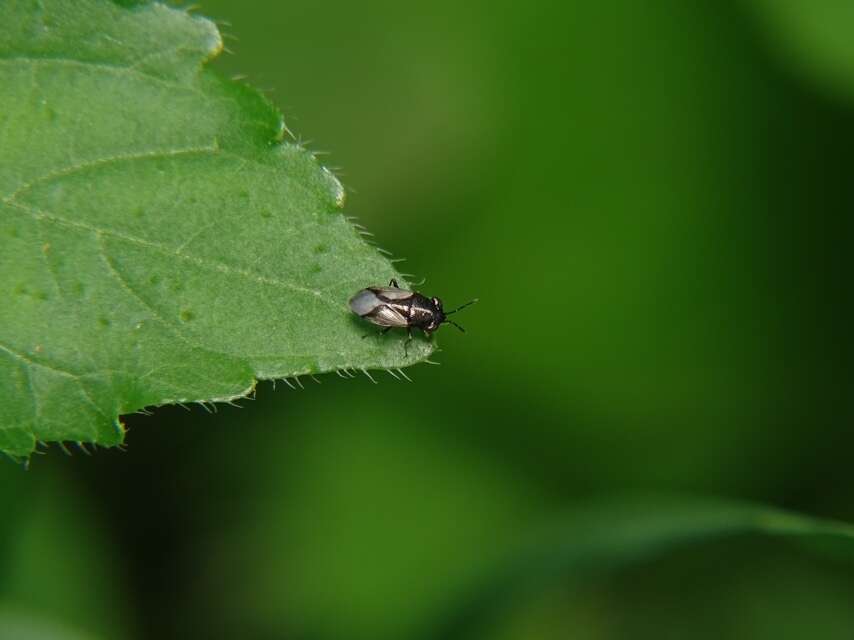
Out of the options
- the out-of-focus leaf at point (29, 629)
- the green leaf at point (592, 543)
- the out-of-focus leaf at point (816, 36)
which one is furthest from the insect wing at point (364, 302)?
the out-of-focus leaf at point (816, 36)

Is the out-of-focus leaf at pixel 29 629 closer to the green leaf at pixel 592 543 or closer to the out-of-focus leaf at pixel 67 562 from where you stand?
the out-of-focus leaf at pixel 67 562

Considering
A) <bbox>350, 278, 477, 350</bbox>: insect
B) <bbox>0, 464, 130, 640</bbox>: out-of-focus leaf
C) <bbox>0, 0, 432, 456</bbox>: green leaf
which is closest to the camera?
<bbox>0, 0, 432, 456</bbox>: green leaf

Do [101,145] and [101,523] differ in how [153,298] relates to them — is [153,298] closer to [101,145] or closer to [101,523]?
[101,145]

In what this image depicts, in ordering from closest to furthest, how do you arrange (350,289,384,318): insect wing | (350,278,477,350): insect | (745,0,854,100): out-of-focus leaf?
(350,289,384,318): insect wing, (350,278,477,350): insect, (745,0,854,100): out-of-focus leaf

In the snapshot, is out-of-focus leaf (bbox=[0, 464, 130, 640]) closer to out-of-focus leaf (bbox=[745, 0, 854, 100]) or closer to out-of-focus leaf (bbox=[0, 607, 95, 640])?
out-of-focus leaf (bbox=[0, 607, 95, 640])

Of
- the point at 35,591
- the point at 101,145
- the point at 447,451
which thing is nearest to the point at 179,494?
the point at 35,591

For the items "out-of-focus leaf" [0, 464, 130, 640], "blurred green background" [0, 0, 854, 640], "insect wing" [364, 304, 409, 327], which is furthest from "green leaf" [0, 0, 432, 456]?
"out-of-focus leaf" [0, 464, 130, 640]
